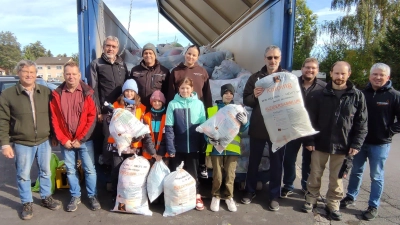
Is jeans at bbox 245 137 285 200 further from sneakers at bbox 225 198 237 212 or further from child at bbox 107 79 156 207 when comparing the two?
child at bbox 107 79 156 207

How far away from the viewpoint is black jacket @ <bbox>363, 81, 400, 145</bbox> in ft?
9.77

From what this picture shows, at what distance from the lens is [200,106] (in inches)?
126

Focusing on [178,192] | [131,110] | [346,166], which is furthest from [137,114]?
[346,166]

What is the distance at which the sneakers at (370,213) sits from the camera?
10.2ft

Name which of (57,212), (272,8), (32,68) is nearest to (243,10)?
(272,8)

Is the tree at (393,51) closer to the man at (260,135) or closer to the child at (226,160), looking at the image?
the man at (260,135)

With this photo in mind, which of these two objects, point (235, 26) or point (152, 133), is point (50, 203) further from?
point (235, 26)

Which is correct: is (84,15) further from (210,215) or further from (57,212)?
(210,215)

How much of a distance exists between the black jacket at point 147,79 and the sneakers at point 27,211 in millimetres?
1583

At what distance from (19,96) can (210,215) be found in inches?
89.4

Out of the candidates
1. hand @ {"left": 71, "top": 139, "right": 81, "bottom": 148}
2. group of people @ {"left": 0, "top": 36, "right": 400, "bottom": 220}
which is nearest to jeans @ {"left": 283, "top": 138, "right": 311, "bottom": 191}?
group of people @ {"left": 0, "top": 36, "right": 400, "bottom": 220}

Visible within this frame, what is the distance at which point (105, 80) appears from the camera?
341cm

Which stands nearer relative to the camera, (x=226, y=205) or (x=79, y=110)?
(x=79, y=110)

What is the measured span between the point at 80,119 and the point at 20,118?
552mm
